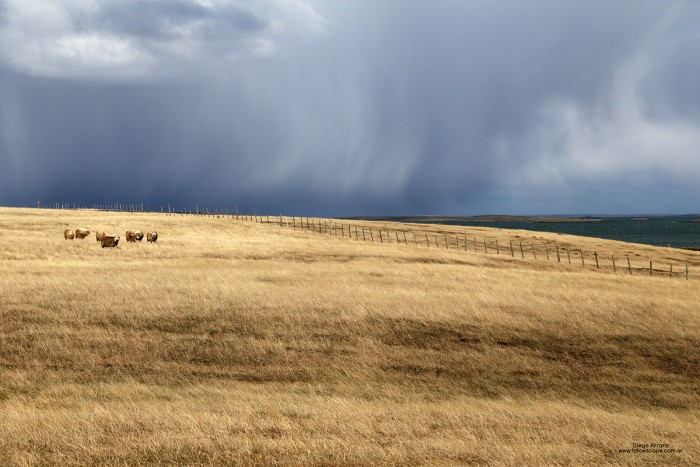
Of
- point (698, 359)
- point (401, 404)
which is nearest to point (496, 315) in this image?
point (698, 359)

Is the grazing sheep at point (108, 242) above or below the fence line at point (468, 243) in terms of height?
above

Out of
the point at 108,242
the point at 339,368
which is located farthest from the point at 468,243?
the point at 339,368

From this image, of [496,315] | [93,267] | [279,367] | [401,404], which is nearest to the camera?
[401,404]

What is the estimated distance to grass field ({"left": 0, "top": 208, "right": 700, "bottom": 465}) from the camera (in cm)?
1032

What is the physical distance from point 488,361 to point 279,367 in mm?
6086

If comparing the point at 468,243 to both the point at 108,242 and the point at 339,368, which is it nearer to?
the point at 108,242

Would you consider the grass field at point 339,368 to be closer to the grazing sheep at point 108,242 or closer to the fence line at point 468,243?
the grazing sheep at point 108,242

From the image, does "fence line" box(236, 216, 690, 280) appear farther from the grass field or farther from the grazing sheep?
the grass field

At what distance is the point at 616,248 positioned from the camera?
75125 mm

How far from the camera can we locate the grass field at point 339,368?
1032 cm

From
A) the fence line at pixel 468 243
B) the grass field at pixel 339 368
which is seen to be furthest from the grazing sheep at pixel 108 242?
the fence line at pixel 468 243

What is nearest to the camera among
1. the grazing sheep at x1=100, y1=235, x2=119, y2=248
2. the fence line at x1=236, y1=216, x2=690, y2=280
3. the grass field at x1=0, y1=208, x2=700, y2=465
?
the grass field at x1=0, y1=208, x2=700, y2=465

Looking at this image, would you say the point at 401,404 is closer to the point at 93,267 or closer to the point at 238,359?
the point at 238,359

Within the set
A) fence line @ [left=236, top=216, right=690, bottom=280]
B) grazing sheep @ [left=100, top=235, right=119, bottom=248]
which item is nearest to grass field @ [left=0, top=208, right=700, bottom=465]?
grazing sheep @ [left=100, top=235, right=119, bottom=248]
